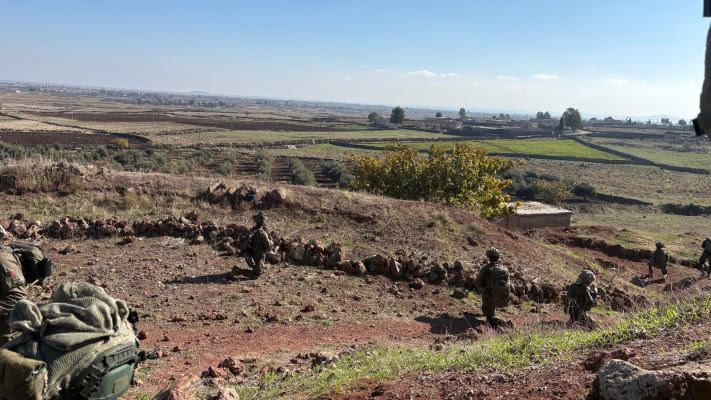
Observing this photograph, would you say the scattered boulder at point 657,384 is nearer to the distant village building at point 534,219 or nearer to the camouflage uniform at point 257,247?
the camouflage uniform at point 257,247

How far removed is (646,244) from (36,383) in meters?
22.9

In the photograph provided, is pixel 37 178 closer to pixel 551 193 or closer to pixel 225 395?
pixel 225 395

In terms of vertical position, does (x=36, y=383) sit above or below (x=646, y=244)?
above

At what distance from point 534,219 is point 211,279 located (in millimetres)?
17216

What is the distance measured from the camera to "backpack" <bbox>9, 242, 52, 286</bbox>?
5109mm

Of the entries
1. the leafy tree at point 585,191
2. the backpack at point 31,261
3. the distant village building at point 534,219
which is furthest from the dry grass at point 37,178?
the leafy tree at point 585,191

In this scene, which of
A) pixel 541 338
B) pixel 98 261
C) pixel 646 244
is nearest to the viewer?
pixel 541 338

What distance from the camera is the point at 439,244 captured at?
11.9 meters

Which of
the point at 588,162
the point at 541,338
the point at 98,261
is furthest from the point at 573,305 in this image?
the point at 588,162

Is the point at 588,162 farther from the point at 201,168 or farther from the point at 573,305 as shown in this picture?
the point at 573,305

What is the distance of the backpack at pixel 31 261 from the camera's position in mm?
5109

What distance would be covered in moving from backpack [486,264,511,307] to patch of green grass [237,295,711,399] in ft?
8.07

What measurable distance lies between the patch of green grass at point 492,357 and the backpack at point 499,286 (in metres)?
2.46

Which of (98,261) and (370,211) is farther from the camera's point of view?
(370,211)
